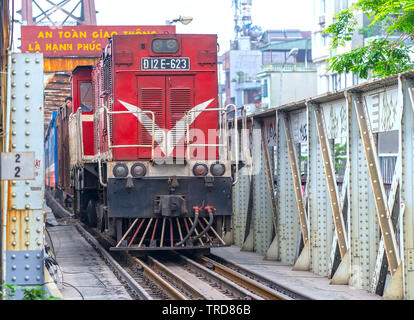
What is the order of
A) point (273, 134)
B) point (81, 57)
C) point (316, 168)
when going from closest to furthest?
point (316, 168) < point (273, 134) < point (81, 57)

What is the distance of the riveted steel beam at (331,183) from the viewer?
10898 mm

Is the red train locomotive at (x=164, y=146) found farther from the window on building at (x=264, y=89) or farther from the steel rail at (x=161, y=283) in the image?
the window on building at (x=264, y=89)

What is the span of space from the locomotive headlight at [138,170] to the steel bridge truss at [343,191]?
2.64 m

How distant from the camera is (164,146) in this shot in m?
13.0

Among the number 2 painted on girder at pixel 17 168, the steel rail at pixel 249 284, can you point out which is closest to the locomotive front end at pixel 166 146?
the steel rail at pixel 249 284

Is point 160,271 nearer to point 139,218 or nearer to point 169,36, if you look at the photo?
point 139,218

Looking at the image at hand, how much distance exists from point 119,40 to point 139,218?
3.10m

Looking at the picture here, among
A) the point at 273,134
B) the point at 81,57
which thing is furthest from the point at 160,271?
the point at 81,57

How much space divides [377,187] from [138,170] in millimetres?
4342

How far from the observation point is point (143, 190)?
41.1 feet

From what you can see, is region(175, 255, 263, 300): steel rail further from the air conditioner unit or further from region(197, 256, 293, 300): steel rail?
the air conditioner unit

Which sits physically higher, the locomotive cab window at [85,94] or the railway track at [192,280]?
the locomotive cab window at [85,94]

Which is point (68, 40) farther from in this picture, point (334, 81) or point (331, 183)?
point (334, 81)

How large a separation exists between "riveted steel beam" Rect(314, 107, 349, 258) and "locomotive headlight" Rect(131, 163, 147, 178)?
296 centimetres
